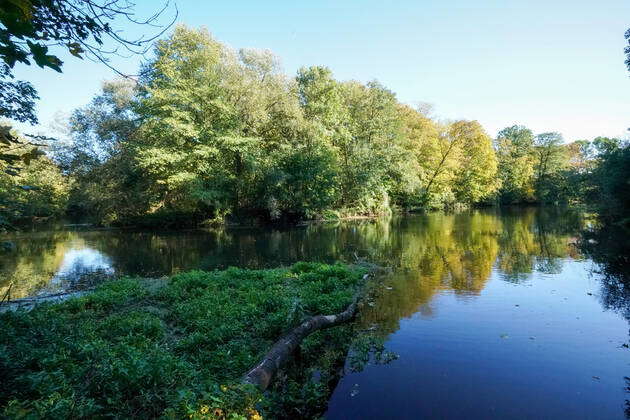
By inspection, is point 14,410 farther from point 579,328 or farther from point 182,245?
point 182,245

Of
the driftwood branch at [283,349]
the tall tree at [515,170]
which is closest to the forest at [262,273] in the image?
the driftwood branch at [283,349]

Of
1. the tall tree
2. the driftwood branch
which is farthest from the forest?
the tall tree

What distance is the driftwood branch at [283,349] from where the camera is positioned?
5.30 metres

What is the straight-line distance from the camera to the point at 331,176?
39281mm

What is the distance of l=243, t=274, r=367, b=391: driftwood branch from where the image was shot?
530cm

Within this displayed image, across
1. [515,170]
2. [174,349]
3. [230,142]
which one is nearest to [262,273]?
[174,349]

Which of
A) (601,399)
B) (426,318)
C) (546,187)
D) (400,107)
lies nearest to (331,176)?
(400,107)

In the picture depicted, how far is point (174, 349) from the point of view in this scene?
706 cm

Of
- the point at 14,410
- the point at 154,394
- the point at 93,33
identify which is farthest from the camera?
the point at 154,394

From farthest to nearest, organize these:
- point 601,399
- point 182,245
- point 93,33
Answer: point 182,245, point 601,399, point 93,33

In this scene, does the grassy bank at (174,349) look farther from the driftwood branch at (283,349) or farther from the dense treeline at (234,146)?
the dense treeline at (234,146)

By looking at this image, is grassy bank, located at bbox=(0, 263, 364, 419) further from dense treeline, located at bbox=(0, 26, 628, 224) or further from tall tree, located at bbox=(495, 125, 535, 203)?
tall tree, located at bbox=(495, 125, 535, 203)

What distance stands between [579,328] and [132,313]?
11568 millimetres

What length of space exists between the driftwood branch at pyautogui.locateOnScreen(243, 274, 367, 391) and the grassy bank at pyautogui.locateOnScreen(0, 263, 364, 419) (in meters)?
0.31
